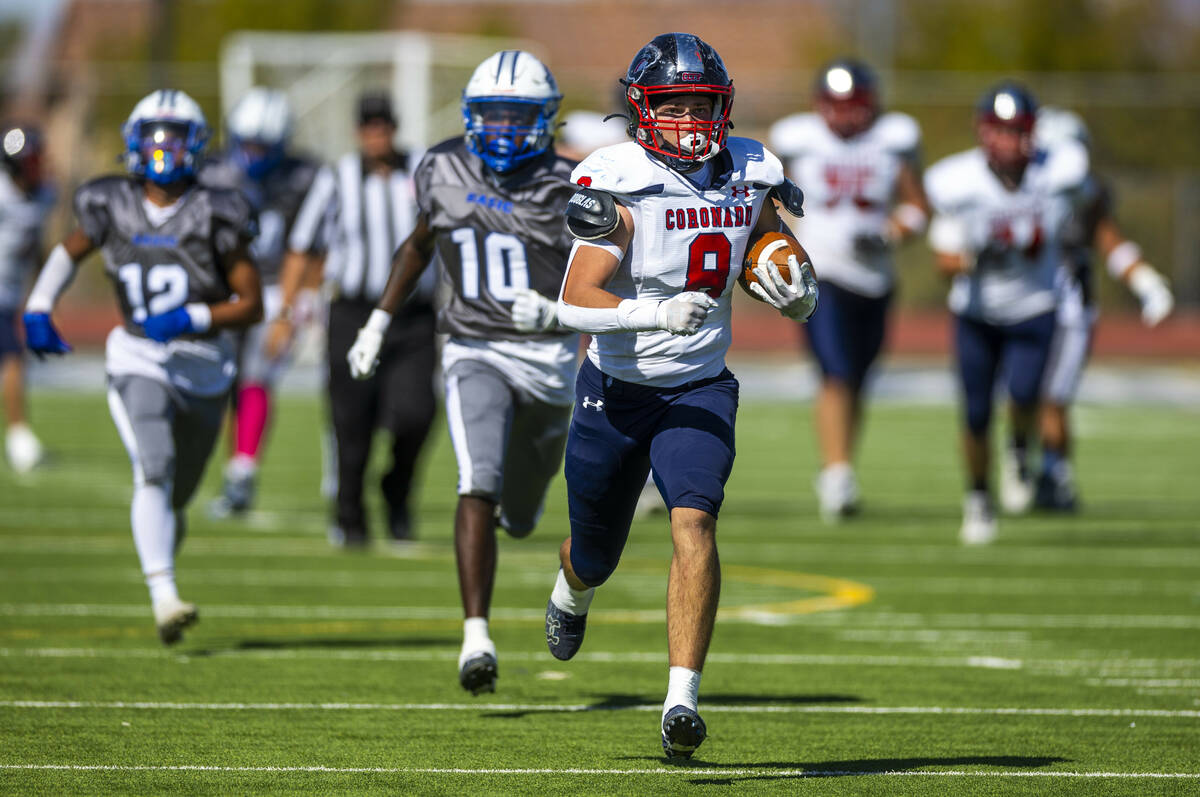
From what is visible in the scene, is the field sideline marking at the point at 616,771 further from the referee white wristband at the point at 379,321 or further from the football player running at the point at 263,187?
the football player running at the point at 263,187

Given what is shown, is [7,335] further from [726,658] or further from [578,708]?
[578,708]

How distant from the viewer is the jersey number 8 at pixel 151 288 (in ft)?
22.6

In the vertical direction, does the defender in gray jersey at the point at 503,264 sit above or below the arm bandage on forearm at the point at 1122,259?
above

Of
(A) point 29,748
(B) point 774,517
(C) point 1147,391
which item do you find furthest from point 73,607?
(C) point 1147,391

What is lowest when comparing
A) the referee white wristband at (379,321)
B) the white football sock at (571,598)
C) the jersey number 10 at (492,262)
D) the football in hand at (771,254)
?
the white football sock at (571,598)

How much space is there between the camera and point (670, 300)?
4.96 meters

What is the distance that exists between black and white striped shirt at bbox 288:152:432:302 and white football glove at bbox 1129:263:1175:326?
3737mm

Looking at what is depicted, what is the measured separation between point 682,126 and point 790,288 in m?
0.52

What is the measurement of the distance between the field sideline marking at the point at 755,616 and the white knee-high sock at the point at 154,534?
1052 mm

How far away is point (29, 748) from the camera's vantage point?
5.18m

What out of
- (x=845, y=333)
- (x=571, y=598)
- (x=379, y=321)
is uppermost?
(x=379, y=321)

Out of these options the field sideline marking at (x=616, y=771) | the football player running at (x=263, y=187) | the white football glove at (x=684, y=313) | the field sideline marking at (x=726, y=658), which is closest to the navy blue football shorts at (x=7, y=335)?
the football player running at (x=263, y=187)

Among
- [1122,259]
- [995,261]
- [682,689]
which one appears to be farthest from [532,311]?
[1122,259]

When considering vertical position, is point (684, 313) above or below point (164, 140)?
below
